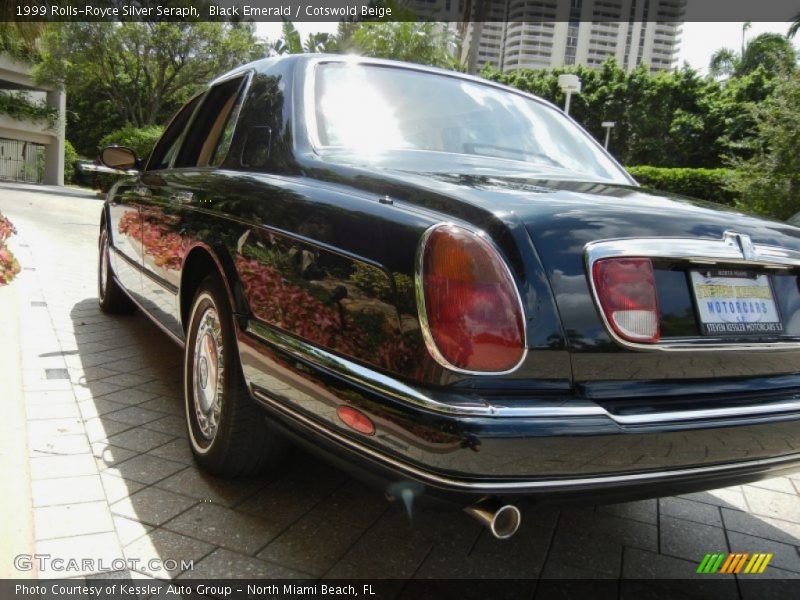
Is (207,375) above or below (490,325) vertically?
below

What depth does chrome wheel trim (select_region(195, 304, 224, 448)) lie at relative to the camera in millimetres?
2701

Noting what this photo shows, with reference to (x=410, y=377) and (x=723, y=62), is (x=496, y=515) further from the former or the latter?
(x=723, y=62)

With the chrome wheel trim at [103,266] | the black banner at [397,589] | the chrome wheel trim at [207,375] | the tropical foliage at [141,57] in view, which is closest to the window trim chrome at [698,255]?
the black banner at [397,589]

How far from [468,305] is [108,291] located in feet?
14.4

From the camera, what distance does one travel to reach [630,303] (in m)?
1.79

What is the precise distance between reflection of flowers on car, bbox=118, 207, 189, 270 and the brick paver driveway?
800 mm

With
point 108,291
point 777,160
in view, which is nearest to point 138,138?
point 777,160

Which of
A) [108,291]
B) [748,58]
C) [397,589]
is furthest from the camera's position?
[748,58]

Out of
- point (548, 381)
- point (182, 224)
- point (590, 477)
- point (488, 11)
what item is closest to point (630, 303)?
point (548, 381)

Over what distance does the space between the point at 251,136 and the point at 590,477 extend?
193 centimetres

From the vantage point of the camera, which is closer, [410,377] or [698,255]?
[410,377]

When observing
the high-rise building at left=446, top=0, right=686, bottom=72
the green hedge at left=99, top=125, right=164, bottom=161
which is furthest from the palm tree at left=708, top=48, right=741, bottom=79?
the high-rise building at left=446, top=0, right=686, bottom=72

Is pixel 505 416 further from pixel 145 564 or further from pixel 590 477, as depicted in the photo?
pixel 145 564

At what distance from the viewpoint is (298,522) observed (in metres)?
2.53
